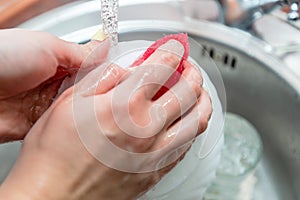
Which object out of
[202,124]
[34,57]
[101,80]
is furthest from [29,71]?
[202,124]

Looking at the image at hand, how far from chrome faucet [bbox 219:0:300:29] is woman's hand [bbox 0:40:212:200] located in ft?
1.18

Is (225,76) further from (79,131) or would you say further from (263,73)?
(79,131)

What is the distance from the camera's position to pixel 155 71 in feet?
1.55

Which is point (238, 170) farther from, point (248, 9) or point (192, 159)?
point (248, 9)

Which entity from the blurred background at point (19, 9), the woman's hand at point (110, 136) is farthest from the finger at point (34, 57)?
the blurred background at point (19, 9)

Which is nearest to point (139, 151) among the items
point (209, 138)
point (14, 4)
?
point (209, 138)

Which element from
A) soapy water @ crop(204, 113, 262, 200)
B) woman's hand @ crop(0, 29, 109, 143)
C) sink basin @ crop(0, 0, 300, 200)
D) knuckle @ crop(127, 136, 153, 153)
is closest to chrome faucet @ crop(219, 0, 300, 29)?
sink basin @ crop(0, 0, 300, 200)

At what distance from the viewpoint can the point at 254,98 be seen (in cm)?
83

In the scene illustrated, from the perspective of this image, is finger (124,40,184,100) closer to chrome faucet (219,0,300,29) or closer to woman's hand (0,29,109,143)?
woman's hand (0,29,109,143)

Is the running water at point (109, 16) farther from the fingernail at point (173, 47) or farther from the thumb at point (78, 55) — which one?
the fingernail at point (173, 47)

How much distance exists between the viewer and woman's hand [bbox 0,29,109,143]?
58 centimetres

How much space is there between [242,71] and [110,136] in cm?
43

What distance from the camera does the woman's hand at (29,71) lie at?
58 cm

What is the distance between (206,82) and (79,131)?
0.22 m
